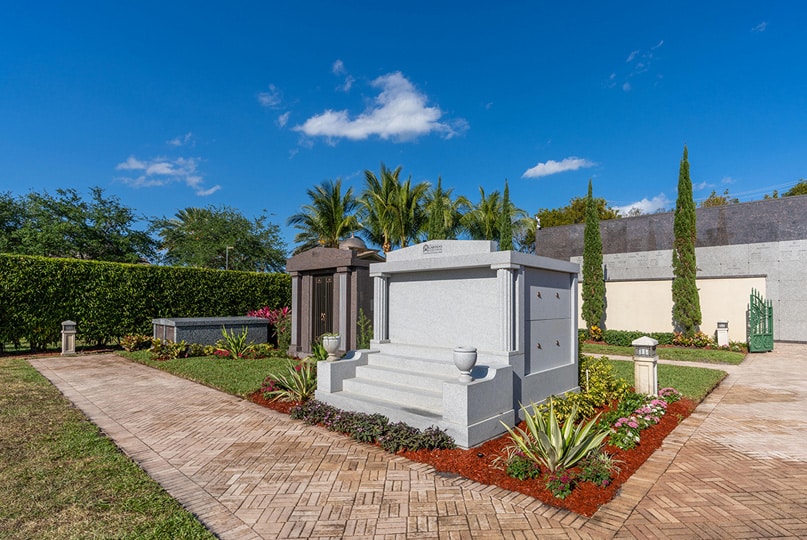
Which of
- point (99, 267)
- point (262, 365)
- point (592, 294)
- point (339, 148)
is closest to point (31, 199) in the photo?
point (99, 267)

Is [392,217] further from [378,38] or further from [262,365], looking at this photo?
[262,365]

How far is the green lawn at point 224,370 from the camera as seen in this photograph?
8.60 metres

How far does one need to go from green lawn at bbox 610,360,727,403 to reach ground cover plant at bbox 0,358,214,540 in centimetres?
857

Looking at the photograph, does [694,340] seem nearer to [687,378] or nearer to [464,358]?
[687,378]

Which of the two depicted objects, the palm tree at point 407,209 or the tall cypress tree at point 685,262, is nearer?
the tall cypress tree at point 685,262

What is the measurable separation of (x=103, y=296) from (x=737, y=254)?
25.1m

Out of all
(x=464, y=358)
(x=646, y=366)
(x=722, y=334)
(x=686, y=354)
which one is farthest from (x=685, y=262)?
(x=464, y=358)

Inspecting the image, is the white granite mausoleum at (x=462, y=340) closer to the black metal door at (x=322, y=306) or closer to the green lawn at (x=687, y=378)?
the green lawn at (x=687, y=378)

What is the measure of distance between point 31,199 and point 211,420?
1071 inches

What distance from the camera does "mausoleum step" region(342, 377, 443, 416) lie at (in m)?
5.77

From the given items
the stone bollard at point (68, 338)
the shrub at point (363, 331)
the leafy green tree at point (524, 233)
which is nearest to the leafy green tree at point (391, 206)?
the leafy green tree at point (524, 233)

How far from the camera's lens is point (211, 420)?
20.7 ft

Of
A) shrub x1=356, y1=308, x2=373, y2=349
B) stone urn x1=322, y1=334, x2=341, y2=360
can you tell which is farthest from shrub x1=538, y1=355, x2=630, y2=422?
shrub x1=356, y1=308, x2=373, y2=349

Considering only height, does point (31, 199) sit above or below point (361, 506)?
above
